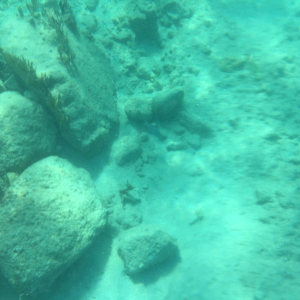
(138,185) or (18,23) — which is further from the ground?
(18,23)

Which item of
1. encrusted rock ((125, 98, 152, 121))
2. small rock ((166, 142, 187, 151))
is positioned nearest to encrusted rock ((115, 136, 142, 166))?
encrusted rock ((125, 98, 152, 121))

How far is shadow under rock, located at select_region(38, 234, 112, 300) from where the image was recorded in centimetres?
377

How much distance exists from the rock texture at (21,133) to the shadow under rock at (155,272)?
11.0 feet

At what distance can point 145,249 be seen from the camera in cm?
387

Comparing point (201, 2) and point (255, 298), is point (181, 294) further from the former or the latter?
point (201, 2)

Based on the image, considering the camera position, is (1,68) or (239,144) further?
(239,144)

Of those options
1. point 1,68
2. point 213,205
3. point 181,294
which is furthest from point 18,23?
point 181,294

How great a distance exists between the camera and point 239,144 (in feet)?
16.8

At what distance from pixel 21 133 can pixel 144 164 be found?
9.71 feet

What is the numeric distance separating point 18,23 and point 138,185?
565 centimetres

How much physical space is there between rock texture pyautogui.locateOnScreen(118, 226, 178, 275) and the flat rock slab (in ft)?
2.40

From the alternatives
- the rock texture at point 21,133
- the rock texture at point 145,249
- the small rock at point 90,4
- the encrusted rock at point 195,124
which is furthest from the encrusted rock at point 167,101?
the small rock at point 90,4

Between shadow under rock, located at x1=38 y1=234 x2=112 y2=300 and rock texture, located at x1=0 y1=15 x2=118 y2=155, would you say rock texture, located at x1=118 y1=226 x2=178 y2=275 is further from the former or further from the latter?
rock texture, located at x1=0 y1=15 x2=118 y2=155

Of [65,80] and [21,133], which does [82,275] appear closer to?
[21,133]
